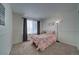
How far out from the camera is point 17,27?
2.05 meters

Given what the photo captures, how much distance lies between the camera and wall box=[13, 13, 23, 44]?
1997 mm

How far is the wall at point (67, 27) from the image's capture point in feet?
7.13

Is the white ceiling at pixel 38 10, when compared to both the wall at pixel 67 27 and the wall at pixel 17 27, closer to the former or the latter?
the wall at pixel 67 27

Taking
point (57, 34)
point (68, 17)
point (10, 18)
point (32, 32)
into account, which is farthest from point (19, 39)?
point (68, 17)

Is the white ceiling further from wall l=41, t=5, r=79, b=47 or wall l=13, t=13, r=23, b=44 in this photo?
wall l=13, t=13, r=23, b=44

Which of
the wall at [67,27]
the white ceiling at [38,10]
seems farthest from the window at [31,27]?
the wall at [67,27]

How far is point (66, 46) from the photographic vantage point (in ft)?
6.95

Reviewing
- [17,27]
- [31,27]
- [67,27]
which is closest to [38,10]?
[31,27]

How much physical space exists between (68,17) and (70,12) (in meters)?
0.17

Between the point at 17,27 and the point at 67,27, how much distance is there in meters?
1.73

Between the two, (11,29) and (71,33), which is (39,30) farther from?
(71,33)

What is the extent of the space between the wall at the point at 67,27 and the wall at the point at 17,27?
2.62 feet

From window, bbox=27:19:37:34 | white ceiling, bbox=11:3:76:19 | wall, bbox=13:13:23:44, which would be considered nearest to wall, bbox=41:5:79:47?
white ceiling, bbox=11:3:76:19

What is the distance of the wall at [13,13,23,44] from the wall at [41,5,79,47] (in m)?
0.80
